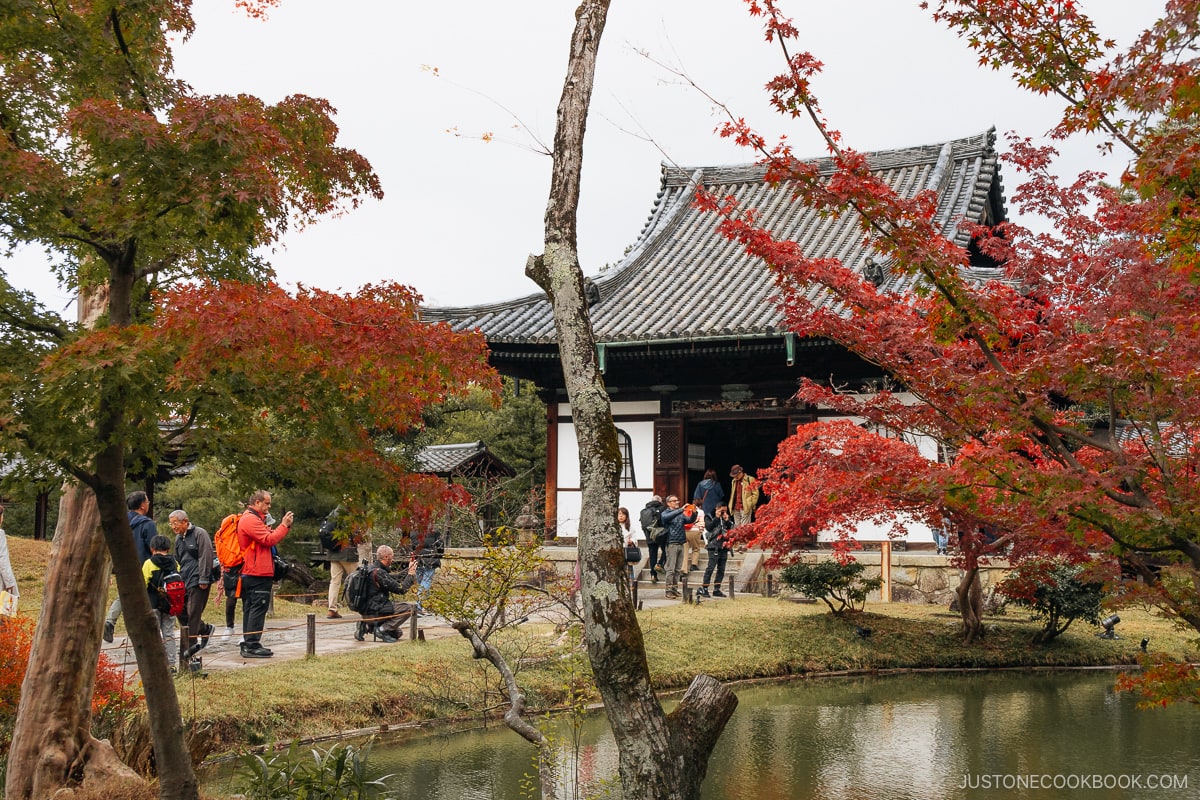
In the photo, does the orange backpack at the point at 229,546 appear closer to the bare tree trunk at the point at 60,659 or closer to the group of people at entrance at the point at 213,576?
the group of people at entrance at the point at 213,576

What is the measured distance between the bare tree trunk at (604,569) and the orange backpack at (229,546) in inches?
245

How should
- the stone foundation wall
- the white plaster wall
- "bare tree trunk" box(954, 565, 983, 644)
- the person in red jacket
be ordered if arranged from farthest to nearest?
the white plaster wall → the stone foundation wall → "bare tree trunk" box(954, 565, 983, 644) → the person in red jacket

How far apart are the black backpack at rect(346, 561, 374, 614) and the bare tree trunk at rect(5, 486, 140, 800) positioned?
5617 mm

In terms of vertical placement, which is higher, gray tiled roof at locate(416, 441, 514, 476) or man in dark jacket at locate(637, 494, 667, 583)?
gray tiled roof at locate(416, 441, 514, 476)

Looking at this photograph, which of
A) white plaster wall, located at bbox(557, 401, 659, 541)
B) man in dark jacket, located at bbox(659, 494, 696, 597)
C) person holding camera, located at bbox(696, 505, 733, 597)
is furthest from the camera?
white plaster wall, located at bbox(557, 401, 659, 541)

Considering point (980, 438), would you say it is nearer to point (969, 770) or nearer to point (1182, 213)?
point (1182, 213)

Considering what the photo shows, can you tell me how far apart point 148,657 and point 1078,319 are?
641 cm

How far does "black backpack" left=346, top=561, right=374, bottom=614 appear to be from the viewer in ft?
38.6

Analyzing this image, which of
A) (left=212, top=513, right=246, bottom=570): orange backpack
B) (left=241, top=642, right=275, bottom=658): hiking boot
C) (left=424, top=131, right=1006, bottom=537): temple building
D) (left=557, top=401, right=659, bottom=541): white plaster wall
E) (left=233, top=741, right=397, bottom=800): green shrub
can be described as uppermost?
(left=424, top=131, right=1006, bottom=537): temple building

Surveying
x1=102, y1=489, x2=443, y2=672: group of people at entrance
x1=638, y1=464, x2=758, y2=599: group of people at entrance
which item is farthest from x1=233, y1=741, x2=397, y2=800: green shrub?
x1=638, y1=464, x2=758, y2=599: group of people at entrance

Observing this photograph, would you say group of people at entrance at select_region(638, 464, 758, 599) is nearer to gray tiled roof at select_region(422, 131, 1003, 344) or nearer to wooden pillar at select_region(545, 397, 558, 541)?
wooden pillar at select_region(545, 397, 558, 541)

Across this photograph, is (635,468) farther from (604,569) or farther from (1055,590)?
(604,569)

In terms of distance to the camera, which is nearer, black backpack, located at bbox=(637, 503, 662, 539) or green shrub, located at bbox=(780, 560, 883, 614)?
green shrub, located at bbox=(780, 560, 883, 614)

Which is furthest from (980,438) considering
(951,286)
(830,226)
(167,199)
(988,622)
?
(830,226)
